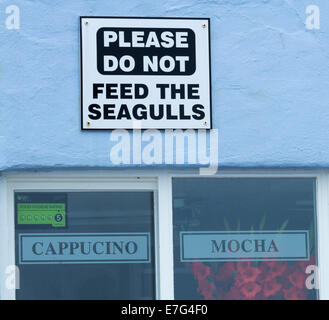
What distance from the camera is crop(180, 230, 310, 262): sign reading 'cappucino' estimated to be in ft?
22.2

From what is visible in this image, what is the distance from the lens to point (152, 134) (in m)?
6.64

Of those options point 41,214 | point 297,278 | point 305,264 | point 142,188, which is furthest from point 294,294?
point 41,214

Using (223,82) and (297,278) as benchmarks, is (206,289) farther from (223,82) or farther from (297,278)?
(223,82)

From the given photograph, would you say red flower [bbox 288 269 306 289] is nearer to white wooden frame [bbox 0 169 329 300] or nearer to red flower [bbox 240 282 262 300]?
white wooden frame [bbox 0 169 329 300]

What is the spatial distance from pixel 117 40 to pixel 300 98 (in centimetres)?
137

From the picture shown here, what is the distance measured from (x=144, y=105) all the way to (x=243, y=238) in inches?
47.0

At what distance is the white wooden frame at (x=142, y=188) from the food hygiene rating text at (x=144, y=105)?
39 centimetres

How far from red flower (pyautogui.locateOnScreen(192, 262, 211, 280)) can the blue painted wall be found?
2.47 feet

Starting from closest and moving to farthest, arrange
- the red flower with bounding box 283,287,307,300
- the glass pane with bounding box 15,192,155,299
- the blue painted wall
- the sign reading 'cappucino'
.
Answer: the blue painted wall, the glass pane with bounding box 15,192,155,299, the sign reading 'cappucino', the red flower with bounding box 283,287,307,300

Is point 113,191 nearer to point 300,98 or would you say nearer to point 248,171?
point 248,171

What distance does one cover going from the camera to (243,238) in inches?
269

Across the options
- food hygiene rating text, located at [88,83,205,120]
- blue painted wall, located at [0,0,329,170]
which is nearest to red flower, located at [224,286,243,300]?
blue painted wall, located at [0,0,329,170]

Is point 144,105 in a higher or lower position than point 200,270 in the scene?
higher

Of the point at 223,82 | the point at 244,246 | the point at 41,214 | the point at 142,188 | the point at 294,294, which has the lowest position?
the point at 294,294
